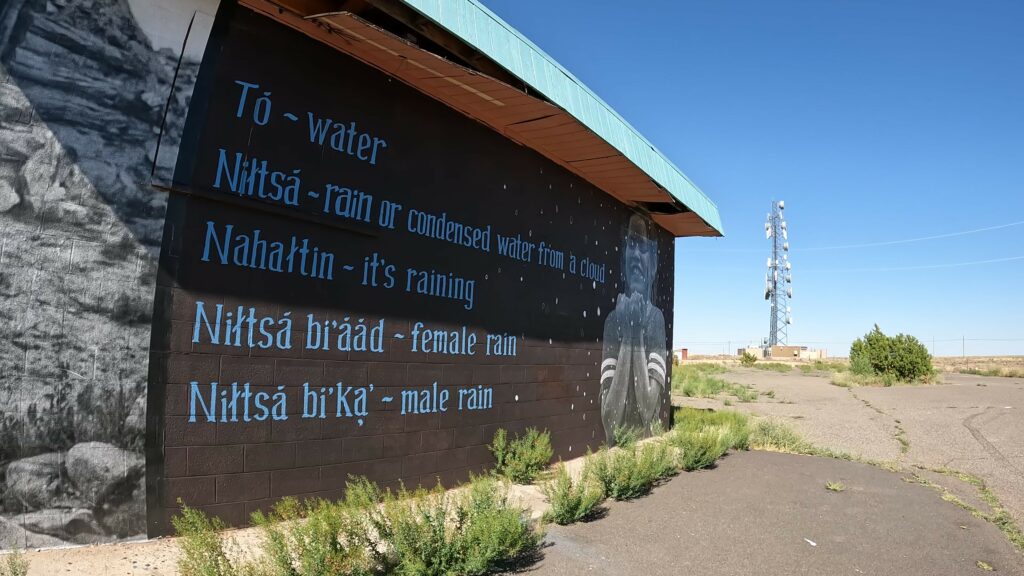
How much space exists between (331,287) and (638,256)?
25.6 ft

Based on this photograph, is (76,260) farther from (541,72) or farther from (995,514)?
(995,514)

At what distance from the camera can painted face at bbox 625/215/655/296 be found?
12391 millimetres

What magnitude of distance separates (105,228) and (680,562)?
16.6 ft

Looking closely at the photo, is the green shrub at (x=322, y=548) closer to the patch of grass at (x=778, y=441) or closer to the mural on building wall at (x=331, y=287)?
the mural on building wall at (x=331, y=287)

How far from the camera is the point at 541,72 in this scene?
703cm

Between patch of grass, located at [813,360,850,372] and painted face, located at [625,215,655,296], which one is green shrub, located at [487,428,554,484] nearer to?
painted face, located at [625,215,655,296]

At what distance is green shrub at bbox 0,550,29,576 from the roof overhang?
4.22 m

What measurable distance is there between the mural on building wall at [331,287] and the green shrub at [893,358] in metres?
28.5

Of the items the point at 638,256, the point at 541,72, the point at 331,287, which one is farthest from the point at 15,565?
the point at 638,256

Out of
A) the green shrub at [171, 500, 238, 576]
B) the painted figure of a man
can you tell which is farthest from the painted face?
the green shrub at [171, 500, 238, 576]

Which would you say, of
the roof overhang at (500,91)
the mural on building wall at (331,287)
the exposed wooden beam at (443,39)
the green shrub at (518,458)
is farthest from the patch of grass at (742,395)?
the exposed wooden beam at (443,39)

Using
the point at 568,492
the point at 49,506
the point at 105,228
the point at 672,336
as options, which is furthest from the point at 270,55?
the point at 672,336

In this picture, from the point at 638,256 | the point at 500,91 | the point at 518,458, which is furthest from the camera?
the point at 638,256

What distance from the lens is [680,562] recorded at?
5.46m
